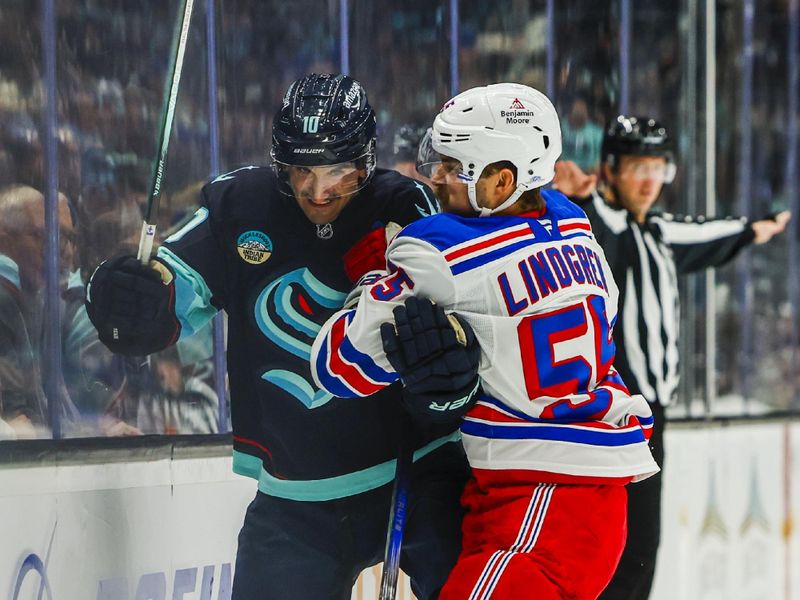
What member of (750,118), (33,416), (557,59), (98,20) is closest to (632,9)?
(557,59)

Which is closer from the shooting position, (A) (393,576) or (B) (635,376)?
(A) (393,576)

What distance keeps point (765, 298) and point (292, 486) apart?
2041 mm

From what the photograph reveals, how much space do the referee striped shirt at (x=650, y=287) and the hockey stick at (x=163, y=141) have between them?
4.86ft

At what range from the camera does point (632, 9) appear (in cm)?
305

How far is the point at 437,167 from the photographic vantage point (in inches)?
77.4

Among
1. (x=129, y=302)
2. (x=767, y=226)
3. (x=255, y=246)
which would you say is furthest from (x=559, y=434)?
(x=767, y=226)

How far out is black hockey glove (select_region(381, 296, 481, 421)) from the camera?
175cm

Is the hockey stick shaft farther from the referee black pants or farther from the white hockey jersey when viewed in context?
the referee black pants

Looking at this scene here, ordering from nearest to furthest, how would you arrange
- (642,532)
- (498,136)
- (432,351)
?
(432,351) → (498,136) → (642,532)

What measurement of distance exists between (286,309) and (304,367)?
0.10 meters

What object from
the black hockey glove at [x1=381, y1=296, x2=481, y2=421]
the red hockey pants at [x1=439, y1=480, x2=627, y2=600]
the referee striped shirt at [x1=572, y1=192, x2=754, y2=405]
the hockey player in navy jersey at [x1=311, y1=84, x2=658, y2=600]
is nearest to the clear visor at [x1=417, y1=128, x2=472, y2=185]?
the hockey player in navy jersey at [x1=311, y1=84, x2=658, y2=600]

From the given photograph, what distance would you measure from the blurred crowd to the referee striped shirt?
1.64 ft

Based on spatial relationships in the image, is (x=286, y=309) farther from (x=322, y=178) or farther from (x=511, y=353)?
(x=511, y=353)

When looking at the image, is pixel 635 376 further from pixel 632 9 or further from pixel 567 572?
pixel 567 572
